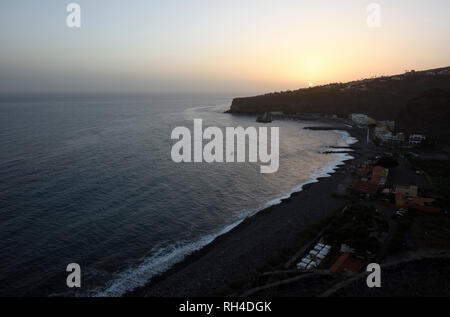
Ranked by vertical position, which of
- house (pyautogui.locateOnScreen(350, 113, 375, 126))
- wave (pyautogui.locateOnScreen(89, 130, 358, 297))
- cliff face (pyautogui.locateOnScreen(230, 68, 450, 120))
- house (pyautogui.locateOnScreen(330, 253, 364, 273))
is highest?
cliff face (pyautogui.locateOnScreen(230, 68, 450, 120))

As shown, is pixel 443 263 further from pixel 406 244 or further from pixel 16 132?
pixel 16 132

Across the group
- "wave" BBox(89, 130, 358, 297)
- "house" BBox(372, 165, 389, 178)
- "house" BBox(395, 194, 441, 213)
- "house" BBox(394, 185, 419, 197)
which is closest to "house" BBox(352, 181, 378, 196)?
"house" BBox(394, 185, 419, 197)

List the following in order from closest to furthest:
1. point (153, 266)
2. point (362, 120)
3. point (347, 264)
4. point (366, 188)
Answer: point (347, 264) → point (153, 266) → point (366, 188) → point (362, 120)

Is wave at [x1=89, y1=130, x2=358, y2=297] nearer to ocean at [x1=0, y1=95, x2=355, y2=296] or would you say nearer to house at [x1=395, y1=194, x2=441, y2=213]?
ocean at [x1=0, y1=95, x2=355, y2=296]

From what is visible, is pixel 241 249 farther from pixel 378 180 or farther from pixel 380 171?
pixel 380 171

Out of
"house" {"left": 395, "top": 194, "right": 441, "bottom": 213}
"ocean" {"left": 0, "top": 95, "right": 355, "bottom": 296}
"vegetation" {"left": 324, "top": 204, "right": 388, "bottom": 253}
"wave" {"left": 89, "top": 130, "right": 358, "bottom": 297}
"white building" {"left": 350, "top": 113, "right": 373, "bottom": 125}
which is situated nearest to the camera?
"wave" {"left": 89, "top": 130, "right": 358, "bottom": 297}

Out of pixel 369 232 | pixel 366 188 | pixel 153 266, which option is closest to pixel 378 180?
pixel 366 188

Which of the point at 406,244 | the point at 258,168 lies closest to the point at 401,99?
the point at 258,168
